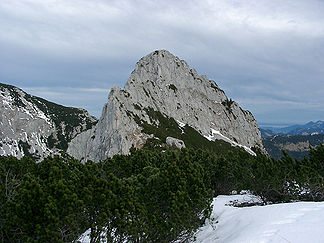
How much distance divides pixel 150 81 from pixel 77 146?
43555 mm

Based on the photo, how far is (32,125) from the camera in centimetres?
13962

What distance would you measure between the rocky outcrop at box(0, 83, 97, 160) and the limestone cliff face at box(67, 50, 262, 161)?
66.2 metres

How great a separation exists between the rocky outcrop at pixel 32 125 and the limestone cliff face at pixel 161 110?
66.2 meters

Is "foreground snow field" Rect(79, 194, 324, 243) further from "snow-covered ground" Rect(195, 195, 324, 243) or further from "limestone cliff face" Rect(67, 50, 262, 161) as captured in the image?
"limestone cliff face" Rect(67, 50, 262, 161)

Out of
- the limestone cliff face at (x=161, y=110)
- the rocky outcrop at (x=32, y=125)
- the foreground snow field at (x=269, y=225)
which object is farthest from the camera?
the rocky outcrop at (x=32, y=125)

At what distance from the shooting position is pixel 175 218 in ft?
30.8

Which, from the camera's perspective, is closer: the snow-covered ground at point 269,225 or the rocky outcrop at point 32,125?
the snow-covered ground at point 269,225

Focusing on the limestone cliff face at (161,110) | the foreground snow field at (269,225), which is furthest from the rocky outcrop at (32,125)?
the foreground snow field at (269,225)

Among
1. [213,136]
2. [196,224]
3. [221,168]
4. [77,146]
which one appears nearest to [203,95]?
[213,136]

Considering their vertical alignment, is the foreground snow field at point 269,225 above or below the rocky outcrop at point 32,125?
below

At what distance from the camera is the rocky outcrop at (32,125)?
12725 cm

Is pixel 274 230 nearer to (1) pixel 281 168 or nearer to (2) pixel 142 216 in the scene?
(2) pixel 142 216

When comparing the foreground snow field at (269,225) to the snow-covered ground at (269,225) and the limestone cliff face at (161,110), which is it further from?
the limestone cliff face at (161,110)

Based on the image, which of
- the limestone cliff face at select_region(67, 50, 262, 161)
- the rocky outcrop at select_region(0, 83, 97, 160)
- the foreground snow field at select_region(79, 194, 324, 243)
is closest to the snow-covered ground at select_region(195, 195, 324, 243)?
the foreground snow field at select_region(79, 194, 324, 243)
